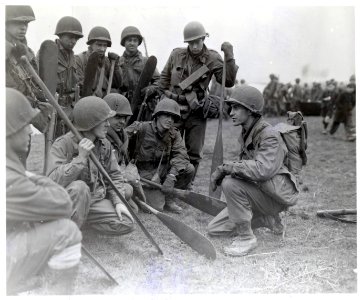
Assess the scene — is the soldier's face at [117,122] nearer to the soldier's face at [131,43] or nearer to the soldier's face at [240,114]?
the soldier's face at [240,114]

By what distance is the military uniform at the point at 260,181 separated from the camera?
4426 millimetres

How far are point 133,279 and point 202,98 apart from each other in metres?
3.20

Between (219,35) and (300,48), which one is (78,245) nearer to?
(219,35)

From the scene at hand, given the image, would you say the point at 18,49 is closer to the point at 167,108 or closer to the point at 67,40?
the point at 67,40

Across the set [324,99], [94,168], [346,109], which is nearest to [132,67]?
[94,168]

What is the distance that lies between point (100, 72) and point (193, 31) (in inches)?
52.6

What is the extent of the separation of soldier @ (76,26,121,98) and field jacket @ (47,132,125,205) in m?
1.61

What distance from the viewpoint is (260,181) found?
14.8 feet

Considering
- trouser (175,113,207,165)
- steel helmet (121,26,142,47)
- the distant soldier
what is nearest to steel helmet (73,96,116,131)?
trouser (175,113,207,165)

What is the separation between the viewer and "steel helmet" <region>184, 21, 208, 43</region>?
5.87 meters

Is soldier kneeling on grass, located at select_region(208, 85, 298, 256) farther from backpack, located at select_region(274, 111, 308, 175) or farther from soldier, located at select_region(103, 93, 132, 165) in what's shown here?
soldier, located at select_region(103, 93, 132, 165)

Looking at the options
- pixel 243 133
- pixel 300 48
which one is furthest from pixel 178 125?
pixel 300 48

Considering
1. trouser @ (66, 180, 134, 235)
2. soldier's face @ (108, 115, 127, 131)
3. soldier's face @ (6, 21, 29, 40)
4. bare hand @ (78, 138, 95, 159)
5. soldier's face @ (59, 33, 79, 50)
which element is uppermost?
soldier's face @ (6, 21, 29, 40)

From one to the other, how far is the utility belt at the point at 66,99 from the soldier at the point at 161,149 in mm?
784
